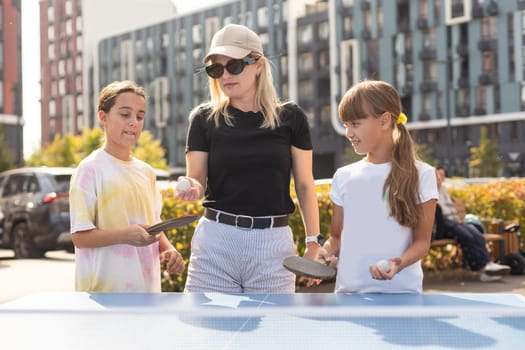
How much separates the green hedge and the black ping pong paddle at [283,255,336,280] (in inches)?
250

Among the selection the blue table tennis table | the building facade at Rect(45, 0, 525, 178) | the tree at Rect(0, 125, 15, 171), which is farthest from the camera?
the building facade at Rect(45, 0, 525, 178)

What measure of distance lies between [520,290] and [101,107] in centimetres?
773

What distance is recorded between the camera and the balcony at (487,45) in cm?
6116

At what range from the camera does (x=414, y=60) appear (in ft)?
216

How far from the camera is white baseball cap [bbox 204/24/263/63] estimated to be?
11.0ft

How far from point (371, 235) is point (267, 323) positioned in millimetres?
894

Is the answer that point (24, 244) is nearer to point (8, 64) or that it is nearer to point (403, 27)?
point (8, 64)

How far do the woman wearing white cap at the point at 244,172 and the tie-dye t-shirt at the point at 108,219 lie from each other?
22 centimetres

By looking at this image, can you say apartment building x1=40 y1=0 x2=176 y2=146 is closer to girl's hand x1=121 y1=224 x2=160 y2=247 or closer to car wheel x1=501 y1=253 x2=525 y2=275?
car wheel x1=501 y1=253 x2=525 y2=275

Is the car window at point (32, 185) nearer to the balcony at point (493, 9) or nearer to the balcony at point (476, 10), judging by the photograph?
the balcony at point (493, 9)

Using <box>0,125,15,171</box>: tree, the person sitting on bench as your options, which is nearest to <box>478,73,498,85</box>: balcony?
<box>0,125,15,171</box>: tree

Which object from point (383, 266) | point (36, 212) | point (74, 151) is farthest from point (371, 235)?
point (74, 151)

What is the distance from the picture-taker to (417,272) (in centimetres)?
309

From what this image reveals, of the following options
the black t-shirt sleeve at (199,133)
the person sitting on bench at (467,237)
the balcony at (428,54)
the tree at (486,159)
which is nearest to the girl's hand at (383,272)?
the black t-shirt sleeve at (199,133)
